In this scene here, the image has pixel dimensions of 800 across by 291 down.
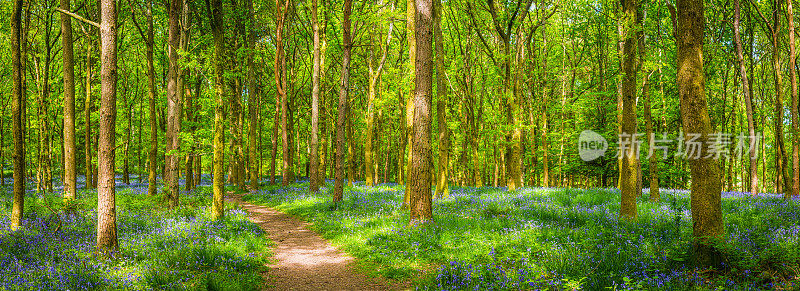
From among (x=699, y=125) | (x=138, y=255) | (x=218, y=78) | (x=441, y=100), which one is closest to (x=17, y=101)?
(x=218, y=78)

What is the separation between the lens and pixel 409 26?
42.4 ft

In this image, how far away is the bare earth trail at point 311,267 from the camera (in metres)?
6.40

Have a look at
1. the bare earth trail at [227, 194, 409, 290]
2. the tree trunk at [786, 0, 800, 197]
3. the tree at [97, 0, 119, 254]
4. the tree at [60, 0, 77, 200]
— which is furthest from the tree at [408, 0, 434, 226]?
the tree trunk at [786, 0, 800, 197]

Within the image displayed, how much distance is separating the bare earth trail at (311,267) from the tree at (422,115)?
235 cm

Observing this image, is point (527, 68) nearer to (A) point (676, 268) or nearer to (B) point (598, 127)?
(B) point (598, 127)

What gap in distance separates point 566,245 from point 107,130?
27.8ft

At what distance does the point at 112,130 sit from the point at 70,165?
880cm

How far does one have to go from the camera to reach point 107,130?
6.43 metres

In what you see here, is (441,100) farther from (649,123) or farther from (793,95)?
(793,95)

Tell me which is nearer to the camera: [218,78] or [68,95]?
[218,78]

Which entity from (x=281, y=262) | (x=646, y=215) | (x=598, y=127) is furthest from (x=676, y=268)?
(x=598, y=127)

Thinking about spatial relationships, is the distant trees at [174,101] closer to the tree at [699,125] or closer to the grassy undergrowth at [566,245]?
the grassy undergrowth at [566,245]

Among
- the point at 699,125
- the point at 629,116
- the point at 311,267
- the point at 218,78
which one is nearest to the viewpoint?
the point at 699,125

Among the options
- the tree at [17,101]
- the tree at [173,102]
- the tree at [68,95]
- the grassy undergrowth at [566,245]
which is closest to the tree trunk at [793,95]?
the grassy undergrowth at [566,245]
